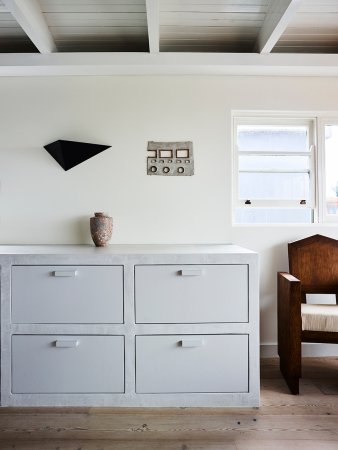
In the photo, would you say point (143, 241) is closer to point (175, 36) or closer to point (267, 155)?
point (267, 155)

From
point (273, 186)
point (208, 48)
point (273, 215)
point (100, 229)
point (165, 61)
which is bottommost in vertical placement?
point (100, 229)

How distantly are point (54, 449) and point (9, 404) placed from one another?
490 mm

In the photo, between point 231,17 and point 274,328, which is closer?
point 231,17

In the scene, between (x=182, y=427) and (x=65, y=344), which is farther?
(x=65, y=344)

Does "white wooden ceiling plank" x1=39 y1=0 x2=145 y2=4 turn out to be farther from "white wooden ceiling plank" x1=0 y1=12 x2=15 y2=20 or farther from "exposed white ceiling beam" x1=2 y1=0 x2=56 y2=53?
"white wooden ceiling plank" x1=0 y1=12 x2=15 y2=20

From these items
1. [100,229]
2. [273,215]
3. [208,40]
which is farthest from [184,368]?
[208,40]

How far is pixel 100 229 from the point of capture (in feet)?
7.07

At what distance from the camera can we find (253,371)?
1.76 metres

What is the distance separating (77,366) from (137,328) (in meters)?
0.40

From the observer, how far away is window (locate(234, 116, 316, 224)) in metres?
2.50

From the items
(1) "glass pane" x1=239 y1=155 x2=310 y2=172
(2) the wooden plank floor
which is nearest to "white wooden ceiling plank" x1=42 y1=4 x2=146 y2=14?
(1) "glass pane" x1=239 y1=155 x2=310 y2=172

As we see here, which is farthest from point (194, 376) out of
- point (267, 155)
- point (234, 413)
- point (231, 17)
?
point (231, 17)

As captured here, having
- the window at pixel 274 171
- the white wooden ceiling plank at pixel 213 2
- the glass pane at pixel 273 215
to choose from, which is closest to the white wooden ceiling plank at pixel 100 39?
the white wooden ceiling plank at pixel 213 2

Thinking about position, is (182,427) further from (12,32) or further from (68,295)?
(12,32)
